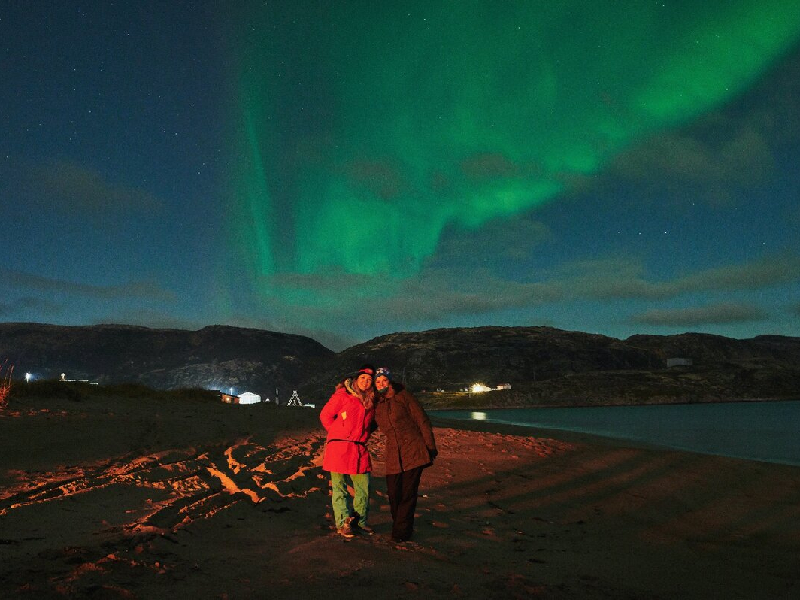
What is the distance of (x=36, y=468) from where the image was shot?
991 centimetres

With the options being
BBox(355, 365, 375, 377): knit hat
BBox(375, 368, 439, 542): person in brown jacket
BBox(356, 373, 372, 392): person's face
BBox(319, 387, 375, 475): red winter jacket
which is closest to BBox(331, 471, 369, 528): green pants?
BBox(319, 387, 375, 475): red winter jacket

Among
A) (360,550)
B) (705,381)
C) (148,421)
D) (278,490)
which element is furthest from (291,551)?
(705,381)

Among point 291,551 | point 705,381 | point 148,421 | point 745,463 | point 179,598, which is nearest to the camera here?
point 179,598

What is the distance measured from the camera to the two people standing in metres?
6.79

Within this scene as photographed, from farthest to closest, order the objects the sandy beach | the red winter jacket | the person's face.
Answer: the person's face
the red winter jacket
the sandy beach

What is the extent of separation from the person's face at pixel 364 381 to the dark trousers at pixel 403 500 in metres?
1.22

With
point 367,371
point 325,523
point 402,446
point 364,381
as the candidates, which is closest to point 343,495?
point 402,446

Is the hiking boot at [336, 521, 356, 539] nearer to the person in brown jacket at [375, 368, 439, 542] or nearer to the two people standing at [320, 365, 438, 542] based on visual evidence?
the two people standing at [320, 365, 438, 542]

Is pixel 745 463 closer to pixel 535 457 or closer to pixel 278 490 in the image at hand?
pixel 535 457

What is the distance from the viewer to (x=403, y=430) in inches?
277

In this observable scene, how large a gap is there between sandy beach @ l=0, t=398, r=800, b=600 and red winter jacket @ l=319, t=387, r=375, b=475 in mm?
893

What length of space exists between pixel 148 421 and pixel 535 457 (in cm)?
1154

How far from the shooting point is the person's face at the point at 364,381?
22.5 feet

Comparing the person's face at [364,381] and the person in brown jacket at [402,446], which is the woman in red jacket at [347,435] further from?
the person in brown jacket at [402,446]
